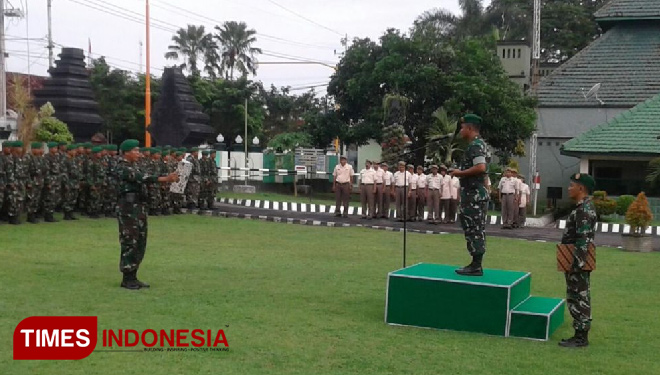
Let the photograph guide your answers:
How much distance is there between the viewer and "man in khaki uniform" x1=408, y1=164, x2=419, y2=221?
2228 centimetres

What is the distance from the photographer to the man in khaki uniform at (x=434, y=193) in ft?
72.7

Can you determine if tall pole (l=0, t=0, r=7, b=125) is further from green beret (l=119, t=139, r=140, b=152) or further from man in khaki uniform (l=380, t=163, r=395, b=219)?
green beret (l=119, t=139, r=140, b=152)

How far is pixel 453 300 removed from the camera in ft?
28.5

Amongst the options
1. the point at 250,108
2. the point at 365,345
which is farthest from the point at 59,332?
the point at 250,108

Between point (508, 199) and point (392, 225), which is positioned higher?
point (508, 199)

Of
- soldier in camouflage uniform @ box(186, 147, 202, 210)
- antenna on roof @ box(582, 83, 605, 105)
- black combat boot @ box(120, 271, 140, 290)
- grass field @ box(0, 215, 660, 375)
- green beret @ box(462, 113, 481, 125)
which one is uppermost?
antenna on roof @ box(582, 83, 605, 105)

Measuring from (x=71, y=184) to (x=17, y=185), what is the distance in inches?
67.9

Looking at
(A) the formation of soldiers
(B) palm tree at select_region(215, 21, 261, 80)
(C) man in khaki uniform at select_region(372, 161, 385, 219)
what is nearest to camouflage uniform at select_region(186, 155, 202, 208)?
(A) the formation of soldiers

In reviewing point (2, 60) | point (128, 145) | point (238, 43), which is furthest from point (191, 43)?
point (128, 145)

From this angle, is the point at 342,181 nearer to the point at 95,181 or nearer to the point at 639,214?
the point at 95,181

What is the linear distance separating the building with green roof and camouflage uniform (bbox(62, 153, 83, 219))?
67.9ft

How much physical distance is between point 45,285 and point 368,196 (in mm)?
13545

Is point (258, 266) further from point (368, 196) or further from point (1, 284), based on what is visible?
point (368, 196)

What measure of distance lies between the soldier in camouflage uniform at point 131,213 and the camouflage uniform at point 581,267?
5.13m
